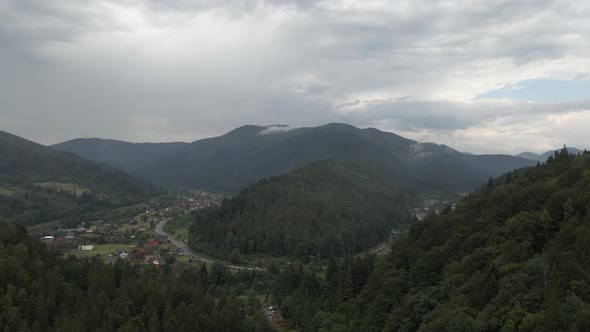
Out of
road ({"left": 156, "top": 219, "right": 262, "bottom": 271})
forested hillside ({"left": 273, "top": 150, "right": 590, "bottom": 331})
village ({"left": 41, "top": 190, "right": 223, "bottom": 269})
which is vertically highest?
forested hillside ({"left": 273, "top": 150, "right": 590, "bottom": 331})

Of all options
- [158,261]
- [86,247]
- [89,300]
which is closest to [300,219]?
[158,261]

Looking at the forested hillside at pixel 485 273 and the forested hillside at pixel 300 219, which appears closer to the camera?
the forested hillside at pixel 485 273

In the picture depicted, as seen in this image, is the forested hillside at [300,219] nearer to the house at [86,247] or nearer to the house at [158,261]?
the house at [158,261]

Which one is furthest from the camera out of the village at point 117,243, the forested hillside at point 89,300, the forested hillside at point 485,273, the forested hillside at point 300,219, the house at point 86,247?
the forested hillside at point 300,219

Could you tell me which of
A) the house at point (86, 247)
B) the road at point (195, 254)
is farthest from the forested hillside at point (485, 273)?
the house at point (86, 247)

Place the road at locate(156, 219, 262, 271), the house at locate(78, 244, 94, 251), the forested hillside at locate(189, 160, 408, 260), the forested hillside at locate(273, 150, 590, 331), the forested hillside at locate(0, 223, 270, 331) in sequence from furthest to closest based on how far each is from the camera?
1. the forested hillside at locate(189, 160, 408, 260)
2. the house at locate(78, 244, 94, 251)
3. the road at locate(156, 219, 262, 271)
4. the forested hillside at locate(0, 223, 270, 331)
5. the forested hillside at locate(273, 150, 590, 331)

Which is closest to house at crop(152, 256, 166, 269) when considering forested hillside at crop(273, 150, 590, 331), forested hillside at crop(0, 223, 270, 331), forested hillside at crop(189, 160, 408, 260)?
forested hillside at crop(189, 160, 408, 260)

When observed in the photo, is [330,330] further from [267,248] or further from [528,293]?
[267,248]

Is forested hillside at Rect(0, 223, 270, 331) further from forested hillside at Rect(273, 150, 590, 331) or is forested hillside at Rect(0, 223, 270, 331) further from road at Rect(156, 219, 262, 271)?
road at Rect(156, 219, 262, 271)
